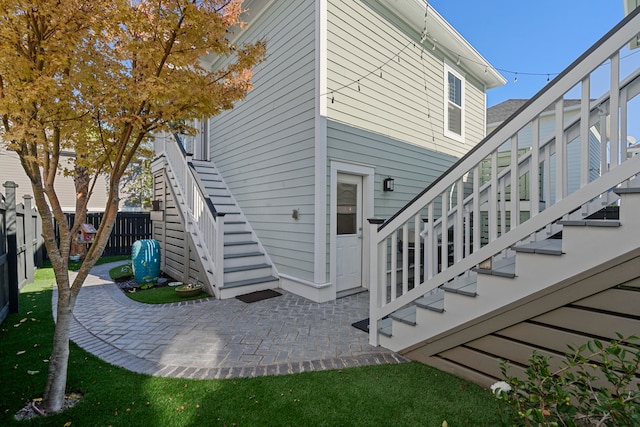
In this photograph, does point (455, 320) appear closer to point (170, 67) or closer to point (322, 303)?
point (322, 303)

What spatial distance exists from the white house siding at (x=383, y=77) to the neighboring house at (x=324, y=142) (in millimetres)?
25

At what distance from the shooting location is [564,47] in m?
8.27

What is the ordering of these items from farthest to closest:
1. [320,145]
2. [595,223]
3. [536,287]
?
[320,145], [536,287], [595,223]

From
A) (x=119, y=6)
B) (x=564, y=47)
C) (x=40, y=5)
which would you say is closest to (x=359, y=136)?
(x=119, y=6)

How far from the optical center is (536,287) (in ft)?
6.97

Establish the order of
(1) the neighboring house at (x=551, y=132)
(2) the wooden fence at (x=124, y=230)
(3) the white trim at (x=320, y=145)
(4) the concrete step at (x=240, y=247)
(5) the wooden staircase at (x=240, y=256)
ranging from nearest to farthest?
(3) the white trim at (x=320, y=145)
(5) the wooden staircase at (x=240, y=256)
(4) the concrete step at (x=240, y=247)
(1) the neighboring house at (x=551, y=132)
(2) the wooden fence at (x=124, y=230)

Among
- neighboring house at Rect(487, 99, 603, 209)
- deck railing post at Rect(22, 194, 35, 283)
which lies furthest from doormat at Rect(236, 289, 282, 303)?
neighboring house at Rect(487, 99, 603, 209)

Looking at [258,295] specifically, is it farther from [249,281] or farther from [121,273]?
[121,273]

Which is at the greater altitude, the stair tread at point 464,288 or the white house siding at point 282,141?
the white house siding at point 282,141

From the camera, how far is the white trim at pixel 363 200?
16.2ft

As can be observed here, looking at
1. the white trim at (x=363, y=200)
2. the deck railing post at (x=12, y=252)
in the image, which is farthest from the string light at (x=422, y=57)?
the deck railing post at (x=12, y=252)

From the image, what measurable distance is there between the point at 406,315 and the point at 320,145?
2845mm

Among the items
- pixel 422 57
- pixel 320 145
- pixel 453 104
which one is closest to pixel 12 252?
pixel 320 145

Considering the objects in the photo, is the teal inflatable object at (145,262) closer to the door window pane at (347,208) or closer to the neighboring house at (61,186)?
the door window pane at (347,208)
